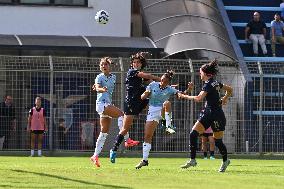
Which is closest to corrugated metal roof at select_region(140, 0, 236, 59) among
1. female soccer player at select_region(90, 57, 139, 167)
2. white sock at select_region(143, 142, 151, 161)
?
female soccer player at select_region(90, 57, 139, 167)

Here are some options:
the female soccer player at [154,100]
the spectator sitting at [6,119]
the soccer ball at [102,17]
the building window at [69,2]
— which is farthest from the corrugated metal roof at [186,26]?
the female soccer player at [154,100]

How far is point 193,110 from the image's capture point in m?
30.3

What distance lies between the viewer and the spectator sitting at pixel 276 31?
3512cm

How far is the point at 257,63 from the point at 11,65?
24.8 feet

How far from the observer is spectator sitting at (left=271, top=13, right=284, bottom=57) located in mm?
35125

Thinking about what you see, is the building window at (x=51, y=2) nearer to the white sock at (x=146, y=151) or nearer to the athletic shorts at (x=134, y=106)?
the athletic shorts at (x=134, y=106)

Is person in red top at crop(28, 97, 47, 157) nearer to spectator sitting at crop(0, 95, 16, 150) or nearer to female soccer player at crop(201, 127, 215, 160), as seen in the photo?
spectator sitting at crop(0, 95, 16, 150)

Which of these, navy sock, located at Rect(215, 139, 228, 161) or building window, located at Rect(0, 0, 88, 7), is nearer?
navy sock, located at Rect(215, 139, 228, 161)

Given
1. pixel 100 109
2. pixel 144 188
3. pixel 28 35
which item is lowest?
pixel 144 188

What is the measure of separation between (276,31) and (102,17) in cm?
683

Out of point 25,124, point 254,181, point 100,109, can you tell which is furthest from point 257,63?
point 254,181

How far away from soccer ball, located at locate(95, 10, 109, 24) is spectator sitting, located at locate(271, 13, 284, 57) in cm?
610

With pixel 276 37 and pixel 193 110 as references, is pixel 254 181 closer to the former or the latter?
pixel 193 110

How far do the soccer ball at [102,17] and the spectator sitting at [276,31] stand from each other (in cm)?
610
